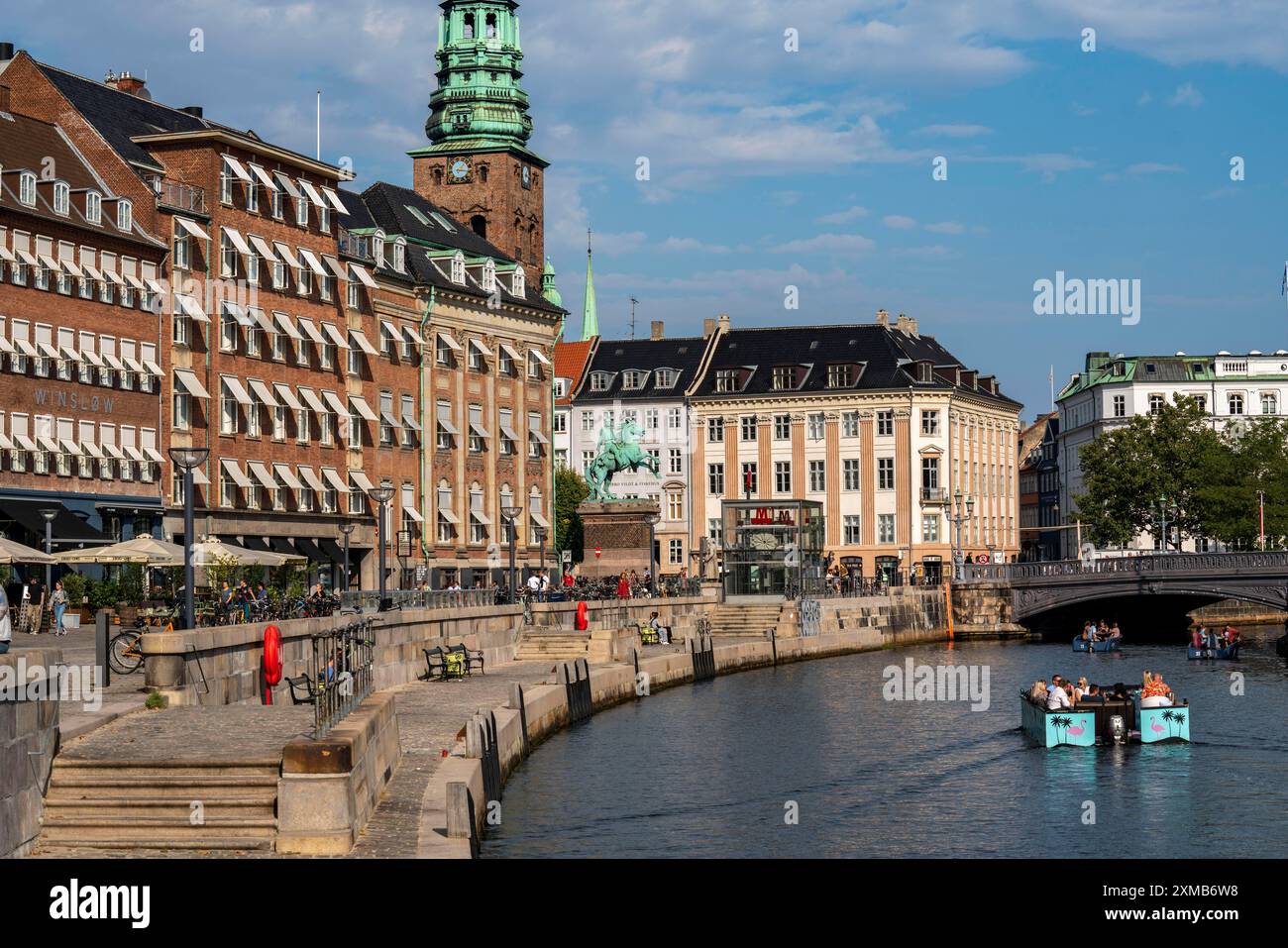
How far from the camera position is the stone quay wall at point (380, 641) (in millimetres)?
34562

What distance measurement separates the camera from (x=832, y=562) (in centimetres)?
14375

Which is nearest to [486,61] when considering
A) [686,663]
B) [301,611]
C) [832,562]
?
[832,562]

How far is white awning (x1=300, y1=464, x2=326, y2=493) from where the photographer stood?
94250mm

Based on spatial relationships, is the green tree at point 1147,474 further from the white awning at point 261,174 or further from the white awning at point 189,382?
the white awning at point 189,382

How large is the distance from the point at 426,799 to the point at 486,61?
103297 mm

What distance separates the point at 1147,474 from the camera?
14338 cm

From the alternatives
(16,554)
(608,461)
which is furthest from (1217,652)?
(16,554)

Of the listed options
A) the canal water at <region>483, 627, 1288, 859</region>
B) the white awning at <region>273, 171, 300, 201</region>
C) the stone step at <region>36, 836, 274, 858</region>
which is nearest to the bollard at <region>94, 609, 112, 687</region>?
the canal water at <region>483, 627, 1288, 859</region>

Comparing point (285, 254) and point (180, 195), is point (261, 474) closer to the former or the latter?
point (285, 254)

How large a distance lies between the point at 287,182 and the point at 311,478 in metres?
13.8

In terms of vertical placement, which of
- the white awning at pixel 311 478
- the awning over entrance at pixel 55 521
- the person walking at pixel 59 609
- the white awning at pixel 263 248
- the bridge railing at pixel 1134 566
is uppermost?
the white awning at pixel 263 248

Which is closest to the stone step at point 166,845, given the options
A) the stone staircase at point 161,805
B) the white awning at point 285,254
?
the stone staircase at point 161,805

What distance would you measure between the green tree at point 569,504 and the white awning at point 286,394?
5090cm
